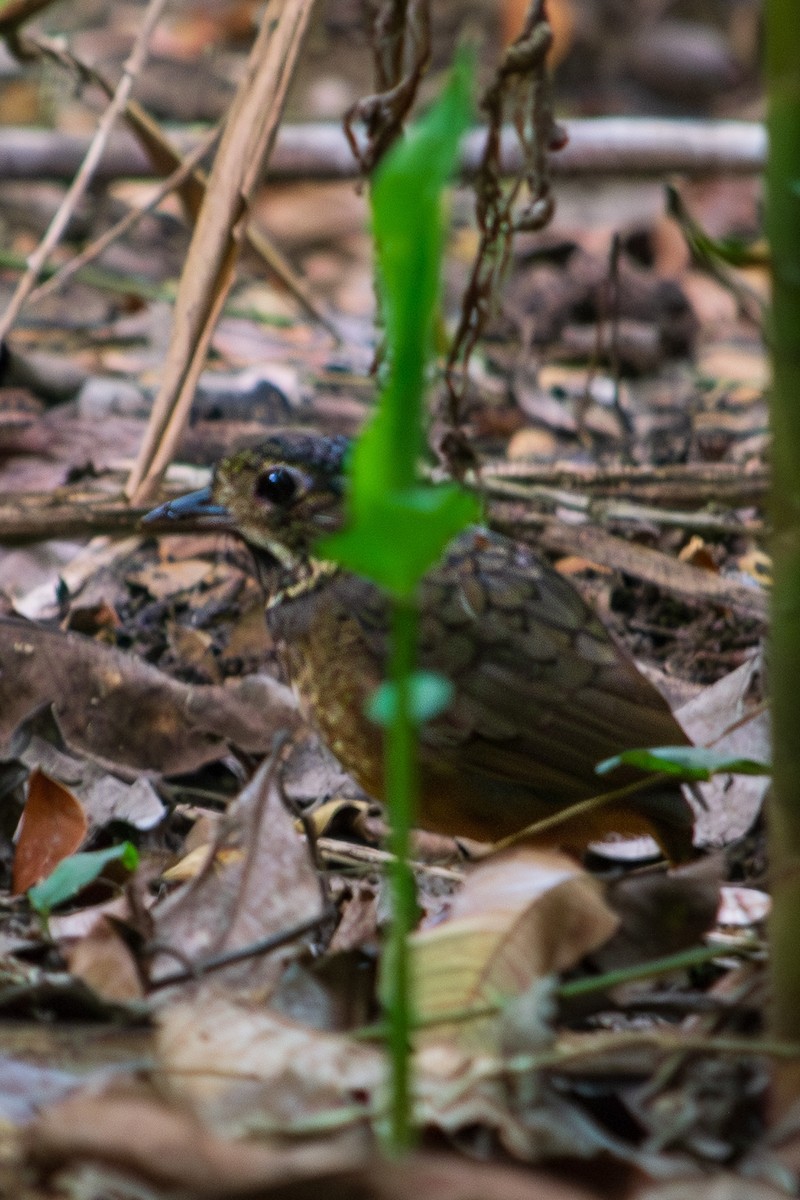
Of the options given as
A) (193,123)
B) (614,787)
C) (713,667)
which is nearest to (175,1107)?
(614,787)

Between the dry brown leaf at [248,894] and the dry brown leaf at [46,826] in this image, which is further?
the dry brown leaf at [46,826]

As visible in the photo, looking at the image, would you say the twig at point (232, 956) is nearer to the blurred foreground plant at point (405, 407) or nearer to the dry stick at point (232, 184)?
the blurred foreground plant at point (405, 407)

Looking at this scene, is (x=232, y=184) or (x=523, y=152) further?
(x=523, y=152)

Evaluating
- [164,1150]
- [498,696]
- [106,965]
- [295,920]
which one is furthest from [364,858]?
[164,1150]

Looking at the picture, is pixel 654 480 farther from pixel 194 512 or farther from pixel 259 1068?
pixel 259 1068

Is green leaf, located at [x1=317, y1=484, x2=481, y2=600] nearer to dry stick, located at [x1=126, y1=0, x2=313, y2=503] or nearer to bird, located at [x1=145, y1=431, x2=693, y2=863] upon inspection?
bird, located at [x1=145, y1=431, x2=693, y2=863]

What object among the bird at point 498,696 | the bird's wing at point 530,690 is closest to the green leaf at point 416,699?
the bird at point 498,696
